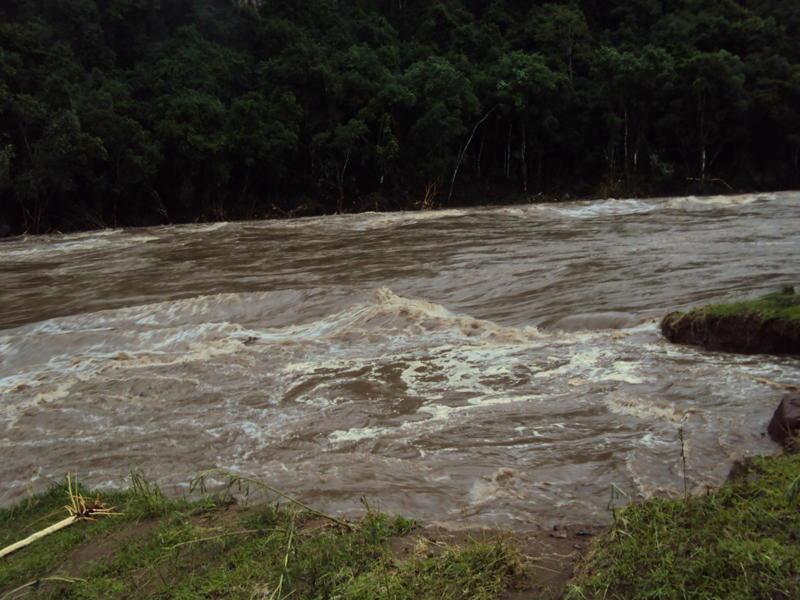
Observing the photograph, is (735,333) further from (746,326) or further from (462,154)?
(462,154)

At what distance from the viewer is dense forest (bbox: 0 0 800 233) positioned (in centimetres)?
2439

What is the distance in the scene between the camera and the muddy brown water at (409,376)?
4.03 meters

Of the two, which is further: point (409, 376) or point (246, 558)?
point (409, 376)

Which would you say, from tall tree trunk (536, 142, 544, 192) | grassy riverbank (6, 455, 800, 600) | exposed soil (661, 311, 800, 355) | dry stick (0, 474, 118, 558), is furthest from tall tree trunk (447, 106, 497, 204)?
grassy riverbank (6, 455, 800, 600)

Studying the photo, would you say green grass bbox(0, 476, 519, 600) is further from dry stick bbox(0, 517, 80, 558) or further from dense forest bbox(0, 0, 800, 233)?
dense forest bbox(0, 0, 800, 233)

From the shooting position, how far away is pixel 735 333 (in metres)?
5.99

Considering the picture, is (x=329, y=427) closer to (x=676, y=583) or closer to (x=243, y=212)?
(x=676, y=583)

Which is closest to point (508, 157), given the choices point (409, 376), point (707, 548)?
point (409, 376)

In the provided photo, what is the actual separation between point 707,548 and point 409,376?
13.3 feet

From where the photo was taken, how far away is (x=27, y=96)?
2345cm

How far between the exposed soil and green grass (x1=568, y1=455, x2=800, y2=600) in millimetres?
3429

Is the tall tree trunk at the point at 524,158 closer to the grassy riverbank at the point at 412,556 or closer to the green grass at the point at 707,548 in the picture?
the grassy riverbank at the point at 412,556

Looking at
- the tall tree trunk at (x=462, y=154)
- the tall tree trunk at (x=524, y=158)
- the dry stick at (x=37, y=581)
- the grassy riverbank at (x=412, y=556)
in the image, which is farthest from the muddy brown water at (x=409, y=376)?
the tall tree trunk at (x=524, y=158)

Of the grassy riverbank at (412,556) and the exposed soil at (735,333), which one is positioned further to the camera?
the exposed soil at (735,333)
